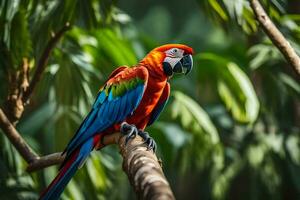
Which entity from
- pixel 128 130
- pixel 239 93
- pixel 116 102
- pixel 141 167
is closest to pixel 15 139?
pixel 116 102

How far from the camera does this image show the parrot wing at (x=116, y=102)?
6.38ft

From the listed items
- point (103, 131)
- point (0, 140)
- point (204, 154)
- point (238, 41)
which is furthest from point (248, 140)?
point (103, 131)

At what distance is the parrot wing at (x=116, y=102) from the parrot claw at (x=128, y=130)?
56 mm

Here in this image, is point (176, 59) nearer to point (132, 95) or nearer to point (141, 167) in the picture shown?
point (132, 95)

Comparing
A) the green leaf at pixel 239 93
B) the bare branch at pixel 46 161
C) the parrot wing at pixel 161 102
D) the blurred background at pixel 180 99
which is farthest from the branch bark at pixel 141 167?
the green leaf at pixel 239 93

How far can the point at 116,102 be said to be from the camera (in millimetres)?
1999

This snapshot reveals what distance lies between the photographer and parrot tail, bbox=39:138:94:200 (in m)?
1.74

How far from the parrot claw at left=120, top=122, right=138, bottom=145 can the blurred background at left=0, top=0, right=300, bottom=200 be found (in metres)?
0.45

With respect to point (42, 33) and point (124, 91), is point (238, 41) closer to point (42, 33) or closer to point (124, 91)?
point (42, 33)

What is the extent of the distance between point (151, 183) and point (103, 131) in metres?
0.85

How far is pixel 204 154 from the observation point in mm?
3514

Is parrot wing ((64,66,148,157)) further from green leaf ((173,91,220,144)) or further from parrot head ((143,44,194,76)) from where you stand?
green leaf ((173,91,220,144))

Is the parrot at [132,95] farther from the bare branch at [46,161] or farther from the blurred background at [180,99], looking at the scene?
the blurred background at [180,99]

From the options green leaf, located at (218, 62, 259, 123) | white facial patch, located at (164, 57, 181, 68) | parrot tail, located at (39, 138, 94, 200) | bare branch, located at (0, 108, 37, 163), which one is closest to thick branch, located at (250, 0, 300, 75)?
white facial patch, located at (164, 57, 181, 68)
